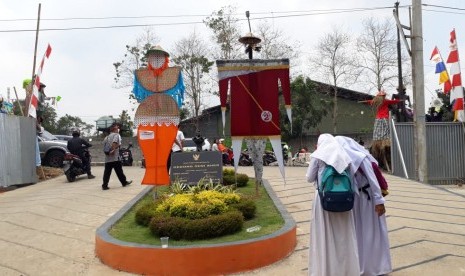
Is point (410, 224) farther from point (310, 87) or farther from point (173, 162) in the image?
point (310, 87)

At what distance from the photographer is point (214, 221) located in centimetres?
552

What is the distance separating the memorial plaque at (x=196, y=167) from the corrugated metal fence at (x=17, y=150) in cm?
526

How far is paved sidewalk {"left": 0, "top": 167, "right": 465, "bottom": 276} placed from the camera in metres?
5.45

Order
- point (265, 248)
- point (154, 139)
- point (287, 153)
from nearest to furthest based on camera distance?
1. point (265, 248)
2. point (154, 139)
3. point (287, 153)

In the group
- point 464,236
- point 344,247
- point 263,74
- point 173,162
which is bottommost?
point 464,236

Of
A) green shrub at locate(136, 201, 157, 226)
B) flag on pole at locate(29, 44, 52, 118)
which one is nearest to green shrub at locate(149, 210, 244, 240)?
green shrub at locate(136, 201, 157, 226)

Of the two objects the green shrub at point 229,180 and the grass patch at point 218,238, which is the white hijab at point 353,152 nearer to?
the grass patch at point 218,238

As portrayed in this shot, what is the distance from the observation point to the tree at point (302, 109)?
2595cm

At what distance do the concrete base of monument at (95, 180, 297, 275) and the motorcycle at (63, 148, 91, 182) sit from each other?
7770 mm

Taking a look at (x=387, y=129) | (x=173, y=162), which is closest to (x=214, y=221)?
(x=173, y=162)

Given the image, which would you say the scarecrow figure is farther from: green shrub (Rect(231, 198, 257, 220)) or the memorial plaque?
green shrub (Rect(231, 198, 257, 220))

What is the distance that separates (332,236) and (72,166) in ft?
33.5

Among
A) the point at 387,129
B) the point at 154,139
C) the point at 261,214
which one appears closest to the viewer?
the point at 261,214

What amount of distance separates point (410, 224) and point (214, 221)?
3.54m
